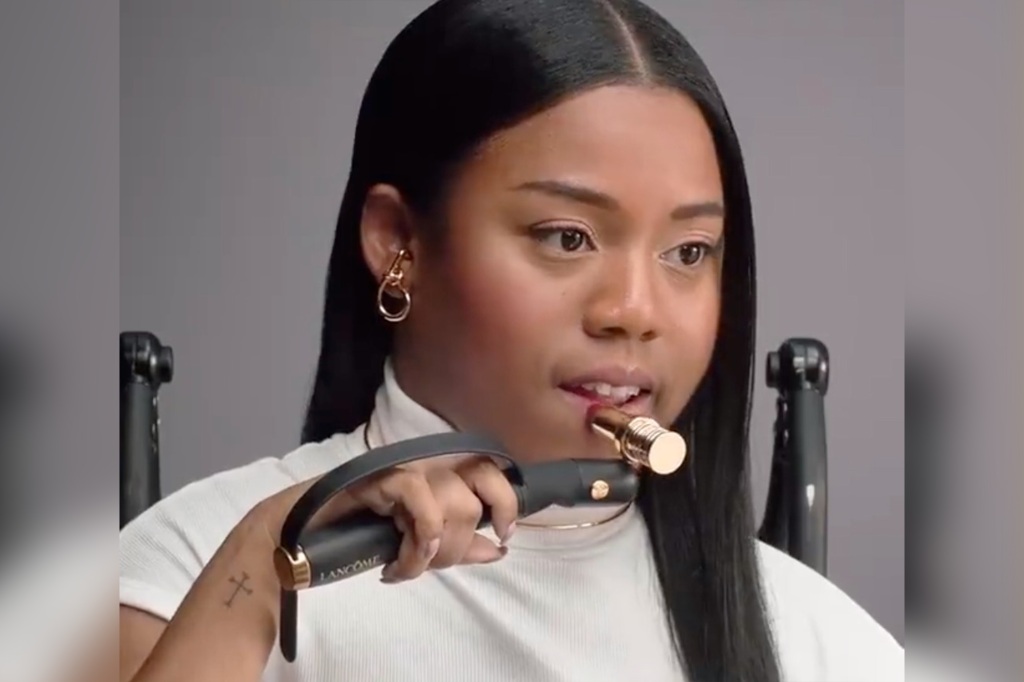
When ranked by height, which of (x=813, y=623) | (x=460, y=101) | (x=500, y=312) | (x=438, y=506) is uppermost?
(x=460, y=101)

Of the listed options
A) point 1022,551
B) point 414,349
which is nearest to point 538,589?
point 414,349

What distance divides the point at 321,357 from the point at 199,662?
186mm

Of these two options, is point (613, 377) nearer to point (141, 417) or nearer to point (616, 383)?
point (616, 383)

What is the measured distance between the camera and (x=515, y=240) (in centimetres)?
69

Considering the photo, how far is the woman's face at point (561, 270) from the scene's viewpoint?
688 mm

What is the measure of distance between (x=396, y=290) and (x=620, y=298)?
0.13 metres

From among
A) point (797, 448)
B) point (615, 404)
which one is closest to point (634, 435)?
point (615, 404)

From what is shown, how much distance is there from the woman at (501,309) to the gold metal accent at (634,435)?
0.03 ft

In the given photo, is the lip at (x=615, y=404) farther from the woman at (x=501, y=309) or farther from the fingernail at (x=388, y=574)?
the fingernail at (x=388, y=574)

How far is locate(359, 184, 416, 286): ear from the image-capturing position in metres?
0.68

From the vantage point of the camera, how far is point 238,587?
2.08ft

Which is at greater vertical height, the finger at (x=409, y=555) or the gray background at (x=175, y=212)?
the gray background at (x=175, y=212)

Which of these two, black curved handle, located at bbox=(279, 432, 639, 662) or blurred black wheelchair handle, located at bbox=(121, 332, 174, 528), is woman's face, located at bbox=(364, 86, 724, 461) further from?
blurred black wheelchair handle, located at bbox=(121, 332, 174, 528)

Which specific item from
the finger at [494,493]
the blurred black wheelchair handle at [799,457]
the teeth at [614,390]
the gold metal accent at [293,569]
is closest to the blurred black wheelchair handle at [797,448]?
the blurred black wheelchair handle at [799,457]
